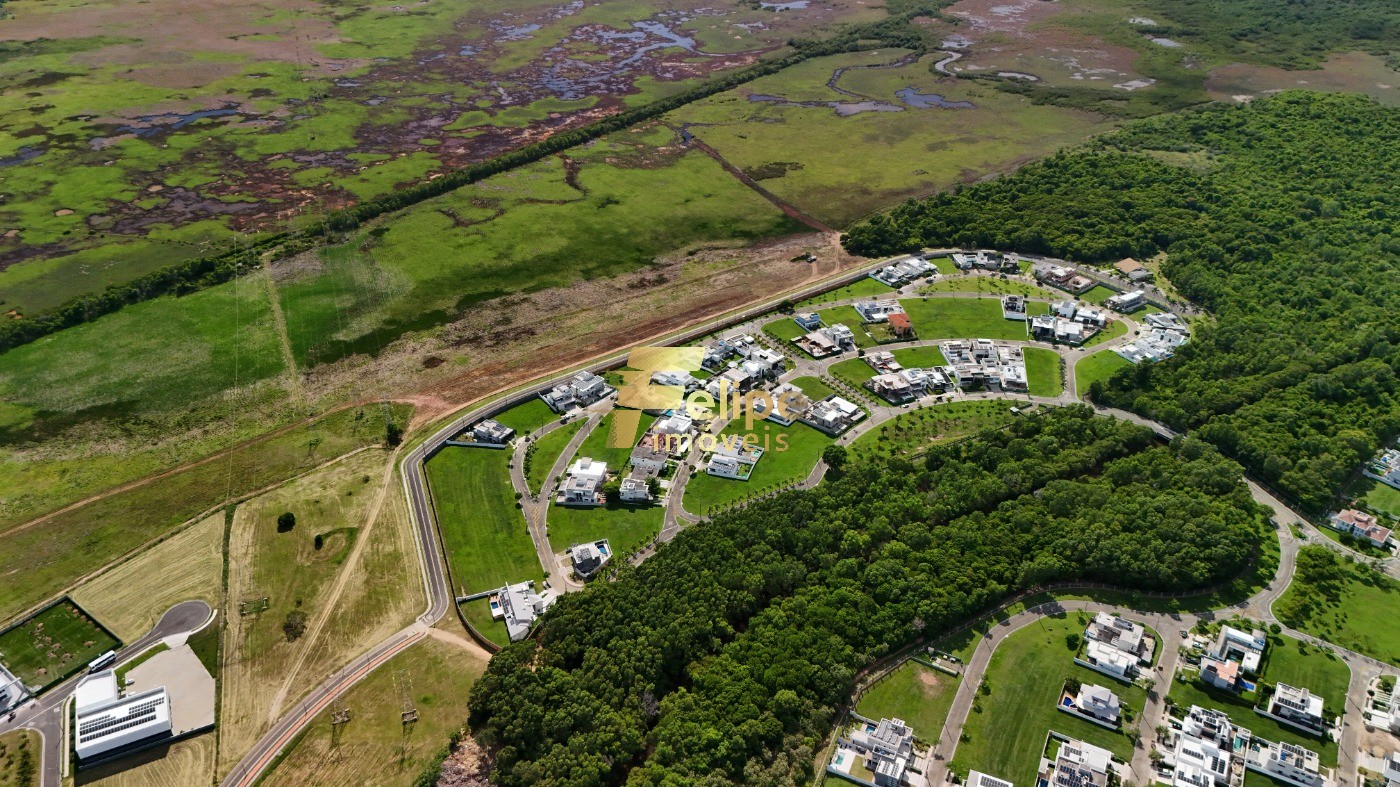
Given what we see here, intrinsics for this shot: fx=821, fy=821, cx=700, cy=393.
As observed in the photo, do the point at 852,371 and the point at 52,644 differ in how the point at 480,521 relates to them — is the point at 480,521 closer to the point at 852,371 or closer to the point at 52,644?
the point at 52,644

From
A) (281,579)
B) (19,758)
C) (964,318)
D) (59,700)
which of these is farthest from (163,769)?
(964,318)

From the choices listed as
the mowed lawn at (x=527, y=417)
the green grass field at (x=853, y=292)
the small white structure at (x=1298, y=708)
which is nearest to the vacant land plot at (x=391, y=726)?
the mowed lawn at (x=527, y=417)

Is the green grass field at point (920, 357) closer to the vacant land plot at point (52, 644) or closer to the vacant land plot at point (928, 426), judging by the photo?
the vacant land plot at point (928, 426)

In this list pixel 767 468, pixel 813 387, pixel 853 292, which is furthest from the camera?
pixel 853 292

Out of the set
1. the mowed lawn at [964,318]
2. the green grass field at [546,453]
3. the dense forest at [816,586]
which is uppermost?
the dense forest at [816,586]

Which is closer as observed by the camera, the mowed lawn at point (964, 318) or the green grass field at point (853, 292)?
the mowed lawn at point (964, 318)

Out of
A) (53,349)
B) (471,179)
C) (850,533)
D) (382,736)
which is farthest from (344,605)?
(471,179)

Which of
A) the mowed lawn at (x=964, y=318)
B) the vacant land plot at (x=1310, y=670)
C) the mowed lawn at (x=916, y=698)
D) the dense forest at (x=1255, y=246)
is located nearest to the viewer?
the mowed lawn at (x=916, y=698)
